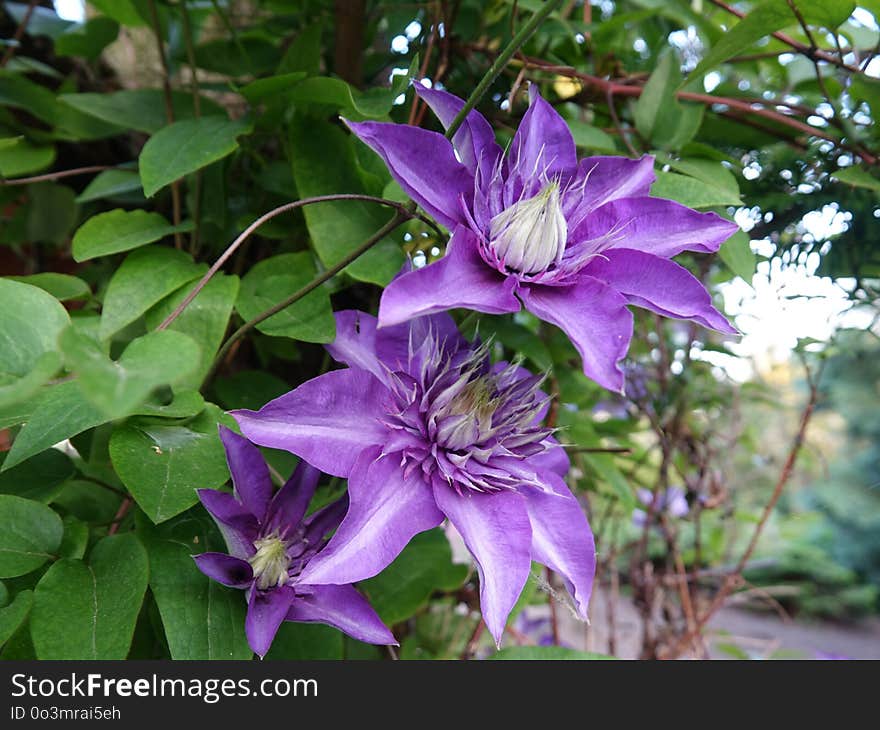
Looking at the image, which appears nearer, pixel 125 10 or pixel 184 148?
pixel 184 148

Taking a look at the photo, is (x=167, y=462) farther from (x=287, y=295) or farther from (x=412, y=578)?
(x=412, y=578)

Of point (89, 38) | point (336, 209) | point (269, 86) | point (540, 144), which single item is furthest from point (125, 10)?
point (540, 144)

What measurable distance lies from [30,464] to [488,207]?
298 mm

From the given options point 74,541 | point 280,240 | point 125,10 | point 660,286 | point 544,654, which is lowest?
point 544,654

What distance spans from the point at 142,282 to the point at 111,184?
18 centimetres

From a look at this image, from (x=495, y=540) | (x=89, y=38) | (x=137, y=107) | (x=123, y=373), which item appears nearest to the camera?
(x=123, y=373)

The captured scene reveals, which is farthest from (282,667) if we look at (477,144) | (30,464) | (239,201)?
(239,201)

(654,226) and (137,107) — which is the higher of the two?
(137,107)

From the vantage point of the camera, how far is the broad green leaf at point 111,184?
0.55 metres

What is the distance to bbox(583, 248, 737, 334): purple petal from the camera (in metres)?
0.32

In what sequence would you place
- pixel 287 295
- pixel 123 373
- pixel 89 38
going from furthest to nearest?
pixel 89 38
pixel 287 295
pixel 123 373

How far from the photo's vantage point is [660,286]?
0.32 metres

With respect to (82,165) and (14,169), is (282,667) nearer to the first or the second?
(14,169)

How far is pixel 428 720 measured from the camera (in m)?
0.38
